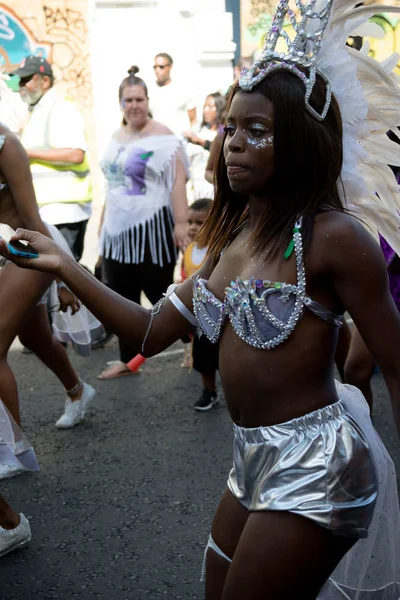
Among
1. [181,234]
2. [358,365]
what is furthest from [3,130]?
[181,234]

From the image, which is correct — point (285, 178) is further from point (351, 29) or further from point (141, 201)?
point (141, 201)

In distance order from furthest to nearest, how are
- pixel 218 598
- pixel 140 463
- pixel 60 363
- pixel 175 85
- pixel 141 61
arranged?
pixel 141 61, pixel 175 85, pixel 60 363, pixel 140 463, pixel 218 598

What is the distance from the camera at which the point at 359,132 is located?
2.26 m

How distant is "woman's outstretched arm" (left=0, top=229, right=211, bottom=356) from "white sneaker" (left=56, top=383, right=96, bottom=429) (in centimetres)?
280

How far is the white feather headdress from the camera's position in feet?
6.87

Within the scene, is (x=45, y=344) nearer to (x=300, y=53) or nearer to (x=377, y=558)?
(x=377, y=558)

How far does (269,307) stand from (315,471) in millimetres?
390

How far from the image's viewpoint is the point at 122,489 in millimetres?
4176

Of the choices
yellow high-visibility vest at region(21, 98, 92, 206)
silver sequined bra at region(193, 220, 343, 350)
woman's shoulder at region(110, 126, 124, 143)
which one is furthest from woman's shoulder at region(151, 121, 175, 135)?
silver sequined bra at region(193, 220, 343, 350)

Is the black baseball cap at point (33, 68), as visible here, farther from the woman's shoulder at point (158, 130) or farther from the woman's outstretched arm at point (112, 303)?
the woman's outstretched arm at point (112, 303)

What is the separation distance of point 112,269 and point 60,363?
1.33m

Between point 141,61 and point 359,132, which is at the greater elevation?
point 359,132

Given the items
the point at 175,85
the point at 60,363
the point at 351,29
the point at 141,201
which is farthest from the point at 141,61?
the point at 351,29

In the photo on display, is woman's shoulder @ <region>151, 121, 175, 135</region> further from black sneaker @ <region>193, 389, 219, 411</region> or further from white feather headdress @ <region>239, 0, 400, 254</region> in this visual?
white feather headdress @ <region>239, 0, 400, 254</region>
